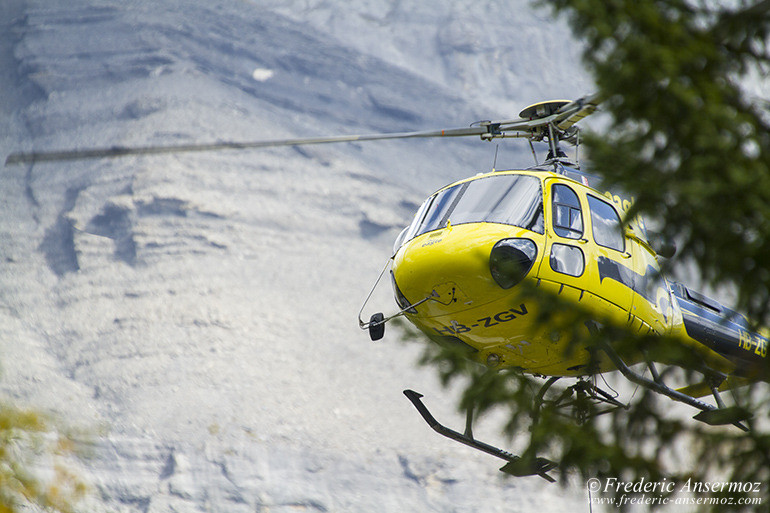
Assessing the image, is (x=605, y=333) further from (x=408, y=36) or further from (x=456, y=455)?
(x=408, y=36)

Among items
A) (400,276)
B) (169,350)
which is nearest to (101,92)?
(169,350)

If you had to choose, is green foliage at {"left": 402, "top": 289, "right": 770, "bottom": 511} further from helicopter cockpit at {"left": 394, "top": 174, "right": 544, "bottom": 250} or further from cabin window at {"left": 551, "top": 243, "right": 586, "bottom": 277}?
helicopter cockpit at {"left": 394, "top": 174, "right": 544, "bottom": 250}

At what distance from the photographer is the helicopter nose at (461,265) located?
5.05m

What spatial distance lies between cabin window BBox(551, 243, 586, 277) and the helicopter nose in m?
0.17

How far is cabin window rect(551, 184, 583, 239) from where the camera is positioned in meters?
5.38

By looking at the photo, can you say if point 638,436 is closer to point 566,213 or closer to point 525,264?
point 525,264

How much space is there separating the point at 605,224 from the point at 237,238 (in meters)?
56.9

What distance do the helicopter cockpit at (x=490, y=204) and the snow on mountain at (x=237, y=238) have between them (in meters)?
30.1

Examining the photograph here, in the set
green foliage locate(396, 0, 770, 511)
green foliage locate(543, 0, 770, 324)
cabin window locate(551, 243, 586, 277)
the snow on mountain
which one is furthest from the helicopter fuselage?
the snow on mountain

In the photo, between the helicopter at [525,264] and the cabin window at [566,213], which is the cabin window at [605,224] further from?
the cabin window at [566,213]

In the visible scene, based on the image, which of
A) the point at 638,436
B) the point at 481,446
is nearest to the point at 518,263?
the point at 481,446

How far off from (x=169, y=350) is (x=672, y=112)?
170 ft

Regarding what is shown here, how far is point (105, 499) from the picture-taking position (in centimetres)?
3994

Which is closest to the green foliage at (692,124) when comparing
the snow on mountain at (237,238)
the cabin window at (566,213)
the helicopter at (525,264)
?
the helicopter at (525,264)
